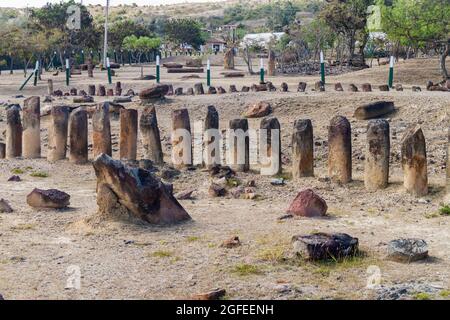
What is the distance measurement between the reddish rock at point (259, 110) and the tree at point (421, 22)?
8687 mm

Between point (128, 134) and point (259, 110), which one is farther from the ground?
point (259, 110)

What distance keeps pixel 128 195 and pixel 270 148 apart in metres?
4.37

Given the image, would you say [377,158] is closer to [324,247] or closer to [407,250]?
[407,250]

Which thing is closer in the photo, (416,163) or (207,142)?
(416,163)

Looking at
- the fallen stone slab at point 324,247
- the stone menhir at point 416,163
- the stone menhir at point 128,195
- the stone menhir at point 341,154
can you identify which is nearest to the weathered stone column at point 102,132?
the stone menhir at point 341,154

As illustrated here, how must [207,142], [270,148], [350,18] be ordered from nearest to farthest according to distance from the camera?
[270,148]
[207,142]
[350,18]

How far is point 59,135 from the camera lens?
1631 cm

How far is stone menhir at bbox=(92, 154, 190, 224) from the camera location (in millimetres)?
10672

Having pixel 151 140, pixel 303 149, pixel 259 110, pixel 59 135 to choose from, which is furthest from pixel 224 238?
pixel 259 110

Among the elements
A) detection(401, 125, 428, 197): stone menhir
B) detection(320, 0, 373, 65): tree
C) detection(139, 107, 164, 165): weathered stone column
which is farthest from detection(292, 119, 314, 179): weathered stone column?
detection(320, 0, 373, 65): tree

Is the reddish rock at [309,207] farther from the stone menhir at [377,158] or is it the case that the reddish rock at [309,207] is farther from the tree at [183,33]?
the tree at [183,33]

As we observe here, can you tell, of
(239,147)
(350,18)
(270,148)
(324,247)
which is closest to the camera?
(324,247)

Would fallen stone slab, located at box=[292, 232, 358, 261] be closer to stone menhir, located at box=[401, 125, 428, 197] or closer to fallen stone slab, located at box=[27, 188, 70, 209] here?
stone menhir, located at box=[401, 125, 428, 197]

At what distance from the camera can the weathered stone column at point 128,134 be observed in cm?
1573
